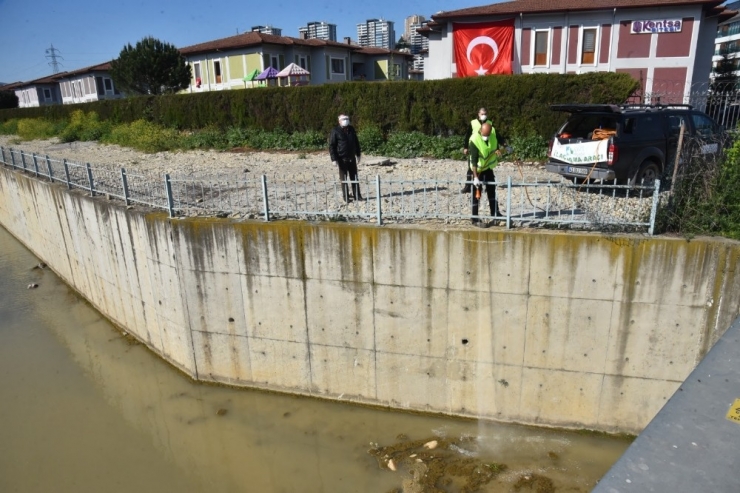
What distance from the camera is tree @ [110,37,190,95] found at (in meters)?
35.7

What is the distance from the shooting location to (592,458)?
22.6 feet

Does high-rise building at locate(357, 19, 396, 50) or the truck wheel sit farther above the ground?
high-rise building at locate(357, 19, 396, 50)

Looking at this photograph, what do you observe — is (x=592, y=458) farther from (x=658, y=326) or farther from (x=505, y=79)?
(x=505, y=79)

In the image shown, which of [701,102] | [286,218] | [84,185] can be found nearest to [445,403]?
[286,218]

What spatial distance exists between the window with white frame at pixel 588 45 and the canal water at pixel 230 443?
20462mm

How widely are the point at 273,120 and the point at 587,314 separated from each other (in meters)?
16.0

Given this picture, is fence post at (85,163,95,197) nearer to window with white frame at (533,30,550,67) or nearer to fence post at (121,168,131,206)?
fence post at (121,168,131,206)

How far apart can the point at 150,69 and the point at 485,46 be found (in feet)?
77.4

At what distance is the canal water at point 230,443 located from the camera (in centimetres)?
682

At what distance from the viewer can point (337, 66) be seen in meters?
42.5

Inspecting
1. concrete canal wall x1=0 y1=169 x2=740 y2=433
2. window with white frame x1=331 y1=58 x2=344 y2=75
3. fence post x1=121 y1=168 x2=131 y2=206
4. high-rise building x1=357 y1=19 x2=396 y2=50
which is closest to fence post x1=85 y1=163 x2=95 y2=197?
fence post x1=121 y1=168 x2=131 y2=206

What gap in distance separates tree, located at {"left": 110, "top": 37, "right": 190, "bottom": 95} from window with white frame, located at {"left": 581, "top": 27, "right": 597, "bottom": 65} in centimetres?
2657

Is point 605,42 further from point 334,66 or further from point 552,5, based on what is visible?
point 334,66

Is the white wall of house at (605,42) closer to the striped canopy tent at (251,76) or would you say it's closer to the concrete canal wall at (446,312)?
the striped canopy tent at (251,76)
